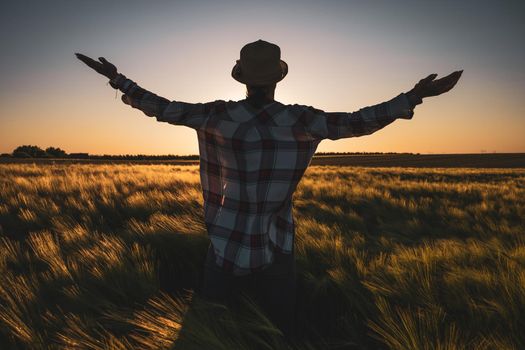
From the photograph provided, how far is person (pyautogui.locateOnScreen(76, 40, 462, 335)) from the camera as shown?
129 cm

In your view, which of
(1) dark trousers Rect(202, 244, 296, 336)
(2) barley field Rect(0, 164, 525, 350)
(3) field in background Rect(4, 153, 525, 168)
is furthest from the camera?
(3) field in background Rect(4, 153, 525, 168)

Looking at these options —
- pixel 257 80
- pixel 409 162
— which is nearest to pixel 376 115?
pixel 257 80

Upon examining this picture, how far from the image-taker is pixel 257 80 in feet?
4.26

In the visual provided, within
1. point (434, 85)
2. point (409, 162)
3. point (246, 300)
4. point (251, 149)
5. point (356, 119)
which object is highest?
point (434, 85)

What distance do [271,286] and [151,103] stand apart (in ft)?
3.16

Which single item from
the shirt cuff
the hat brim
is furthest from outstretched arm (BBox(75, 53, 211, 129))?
the shirt cuff

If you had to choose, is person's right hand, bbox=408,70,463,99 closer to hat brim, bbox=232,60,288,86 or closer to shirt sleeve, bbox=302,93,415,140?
shirt sleeve, bbox=302,93,415,140

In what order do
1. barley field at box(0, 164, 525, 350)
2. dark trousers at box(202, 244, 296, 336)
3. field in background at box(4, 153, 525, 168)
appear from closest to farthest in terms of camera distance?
barley field at box(0, 164, 525, 350), dark trousers at box(202, 244, 296, 336), field in background at box(4, 153, 525, 168)

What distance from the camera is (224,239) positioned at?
4.56 ft

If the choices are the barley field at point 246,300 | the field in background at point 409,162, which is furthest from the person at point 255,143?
the field in background at point 409,162

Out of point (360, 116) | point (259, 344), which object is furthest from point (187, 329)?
point (360, 116)

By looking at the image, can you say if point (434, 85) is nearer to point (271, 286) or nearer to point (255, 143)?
point (255, 143)

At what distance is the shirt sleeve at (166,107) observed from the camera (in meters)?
1.34

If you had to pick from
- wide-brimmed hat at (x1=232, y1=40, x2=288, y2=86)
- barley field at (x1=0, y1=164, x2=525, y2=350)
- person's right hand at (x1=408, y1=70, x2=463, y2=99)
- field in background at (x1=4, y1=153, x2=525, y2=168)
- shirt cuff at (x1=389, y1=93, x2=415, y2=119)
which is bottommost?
field in background at (x1=4, y1=153, x2=525, y2=168)
